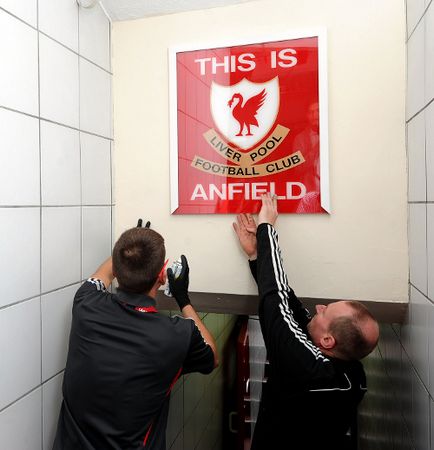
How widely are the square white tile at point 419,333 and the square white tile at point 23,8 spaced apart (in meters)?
1.24

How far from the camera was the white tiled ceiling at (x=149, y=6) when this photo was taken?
1232 mm

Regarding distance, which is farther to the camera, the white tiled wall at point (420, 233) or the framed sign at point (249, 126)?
the framed sign at point (249, 126)

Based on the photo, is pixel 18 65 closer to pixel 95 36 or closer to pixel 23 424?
pixel 95 36

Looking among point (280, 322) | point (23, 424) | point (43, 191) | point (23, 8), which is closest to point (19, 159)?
point (43, 191)

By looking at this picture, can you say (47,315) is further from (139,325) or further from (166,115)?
(166,115)

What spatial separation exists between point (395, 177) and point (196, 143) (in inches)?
25.1

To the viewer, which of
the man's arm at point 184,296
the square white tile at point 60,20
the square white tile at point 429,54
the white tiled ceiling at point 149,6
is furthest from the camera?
the white tiled ceiling at point 149,6

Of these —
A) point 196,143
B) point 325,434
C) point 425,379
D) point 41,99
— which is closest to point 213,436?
point 325,434

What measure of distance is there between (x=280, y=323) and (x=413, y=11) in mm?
938

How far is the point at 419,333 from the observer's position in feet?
3.33

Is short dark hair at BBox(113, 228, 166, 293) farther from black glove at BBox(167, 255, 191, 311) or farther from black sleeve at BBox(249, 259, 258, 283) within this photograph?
black sleeve at BBox(249, 259, 258, 283)

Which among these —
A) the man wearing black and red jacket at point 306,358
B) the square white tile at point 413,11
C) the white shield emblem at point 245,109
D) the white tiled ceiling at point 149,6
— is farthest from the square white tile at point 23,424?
the square white tile at point 413,11

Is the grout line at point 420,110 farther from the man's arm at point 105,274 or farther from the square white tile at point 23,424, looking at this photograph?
the square white tile at point 23,424

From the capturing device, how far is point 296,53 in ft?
3.84
